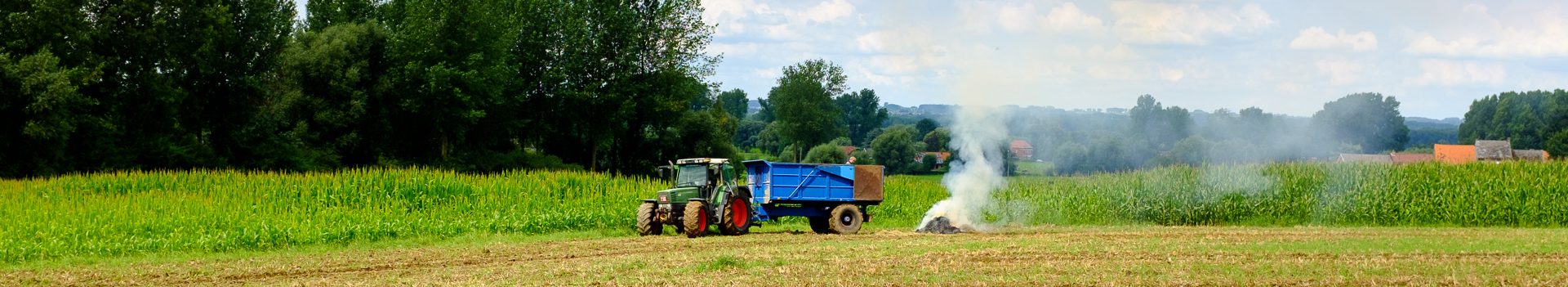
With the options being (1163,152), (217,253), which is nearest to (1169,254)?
(217,253)

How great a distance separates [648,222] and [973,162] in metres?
7.41

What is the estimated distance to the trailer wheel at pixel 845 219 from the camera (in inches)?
1093

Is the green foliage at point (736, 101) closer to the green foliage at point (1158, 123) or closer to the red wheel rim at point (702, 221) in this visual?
the green foliage at point (1158, 123)

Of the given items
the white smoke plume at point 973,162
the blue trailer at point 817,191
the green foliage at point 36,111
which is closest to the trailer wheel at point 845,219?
the blue trailer at point 817,191

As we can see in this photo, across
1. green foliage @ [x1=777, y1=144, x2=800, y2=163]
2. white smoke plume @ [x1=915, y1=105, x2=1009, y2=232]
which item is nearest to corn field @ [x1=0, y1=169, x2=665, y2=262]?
white smoke plume @ [x1=915, y1=105, x2=1009, y2=232]

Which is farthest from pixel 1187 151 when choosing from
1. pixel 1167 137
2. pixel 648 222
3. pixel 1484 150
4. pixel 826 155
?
pixel 648 222

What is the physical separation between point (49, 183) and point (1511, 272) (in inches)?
1231

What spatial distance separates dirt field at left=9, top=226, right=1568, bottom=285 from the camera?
16.1 m

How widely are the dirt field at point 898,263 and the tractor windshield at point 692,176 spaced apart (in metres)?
2.54

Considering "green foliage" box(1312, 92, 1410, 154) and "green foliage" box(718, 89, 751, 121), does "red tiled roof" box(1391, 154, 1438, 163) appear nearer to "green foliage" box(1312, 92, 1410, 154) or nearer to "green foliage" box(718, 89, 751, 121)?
"green foliage" box(1312, 92, 1410, 154)

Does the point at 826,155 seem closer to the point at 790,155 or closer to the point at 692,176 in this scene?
the point at 790,155

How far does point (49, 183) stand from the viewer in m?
32.7

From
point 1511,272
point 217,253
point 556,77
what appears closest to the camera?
point 1511,272

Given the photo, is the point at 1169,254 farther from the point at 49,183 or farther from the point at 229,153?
the point at 229,153
